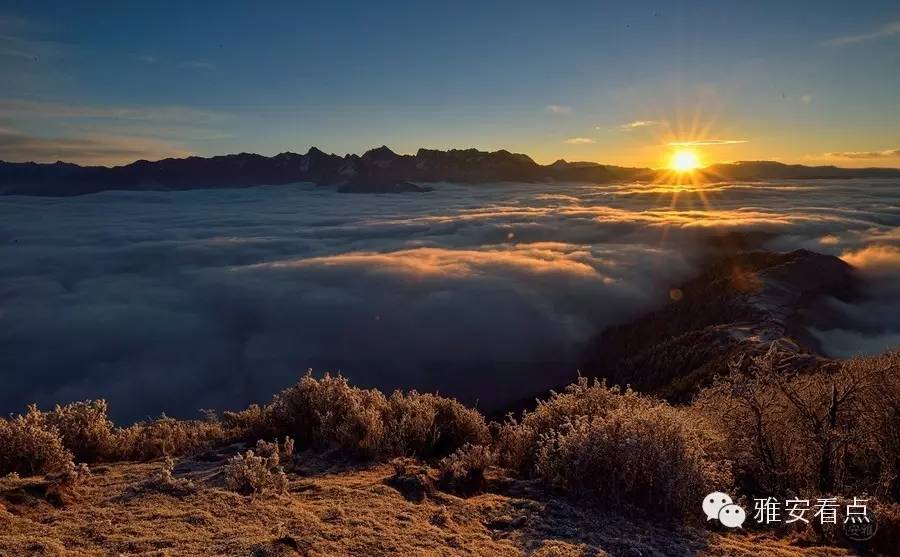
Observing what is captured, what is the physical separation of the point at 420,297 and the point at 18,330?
4035 cm

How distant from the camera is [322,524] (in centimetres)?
360

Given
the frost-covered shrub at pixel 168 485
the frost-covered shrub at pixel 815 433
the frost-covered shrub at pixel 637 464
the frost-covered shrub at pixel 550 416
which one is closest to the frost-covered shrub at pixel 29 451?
the frost-covered shrub at pixel 168 485

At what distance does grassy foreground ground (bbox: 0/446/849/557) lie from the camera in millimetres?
3268

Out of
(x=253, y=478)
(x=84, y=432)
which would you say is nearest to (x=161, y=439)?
(x=84, y=432)

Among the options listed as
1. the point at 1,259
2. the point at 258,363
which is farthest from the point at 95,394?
the point at 1,259

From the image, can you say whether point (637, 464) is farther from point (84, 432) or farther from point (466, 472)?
point (84, 432)

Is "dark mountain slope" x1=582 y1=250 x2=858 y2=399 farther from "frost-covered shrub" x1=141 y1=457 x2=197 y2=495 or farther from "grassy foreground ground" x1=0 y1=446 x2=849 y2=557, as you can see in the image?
"frost-covered shrub" x1=141 y1=457 x2=197 y2=495

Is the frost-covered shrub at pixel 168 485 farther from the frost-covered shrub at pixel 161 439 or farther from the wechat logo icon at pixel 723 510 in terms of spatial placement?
the wechat logo icon at pixel 723 510

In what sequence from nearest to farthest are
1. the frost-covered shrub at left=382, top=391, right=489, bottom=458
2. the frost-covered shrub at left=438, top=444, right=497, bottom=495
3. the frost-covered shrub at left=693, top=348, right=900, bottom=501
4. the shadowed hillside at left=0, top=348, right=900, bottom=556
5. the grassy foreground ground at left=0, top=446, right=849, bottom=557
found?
1. the grassy foreground ground at left=0, top=446, right=849, bottom=557
2. the shadowed hillside at left=0, top=348, right=900, bottom=556
3. the frost-covered shrub at left=438, top=444, right=497, bottom=495
4. the frost-covered shrub at left=693, top=348, right=900, bottom=501
5. the frost-covered shrub at left=382, top=391, right=489, bottom=458

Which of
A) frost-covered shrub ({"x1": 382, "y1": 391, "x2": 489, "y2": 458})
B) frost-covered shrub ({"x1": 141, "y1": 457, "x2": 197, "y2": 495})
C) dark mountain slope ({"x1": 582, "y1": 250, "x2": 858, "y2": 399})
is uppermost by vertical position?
frost-covered shrub ({"x1": 141, "y1": 457, "x2": 197, "y2": 495})

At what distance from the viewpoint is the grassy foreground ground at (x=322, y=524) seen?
3268 mm

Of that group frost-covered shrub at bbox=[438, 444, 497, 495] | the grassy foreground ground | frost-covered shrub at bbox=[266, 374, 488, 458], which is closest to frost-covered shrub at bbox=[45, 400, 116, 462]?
the grassy foreground ground

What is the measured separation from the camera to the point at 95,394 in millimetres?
40406

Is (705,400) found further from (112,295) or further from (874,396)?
(112,295)
